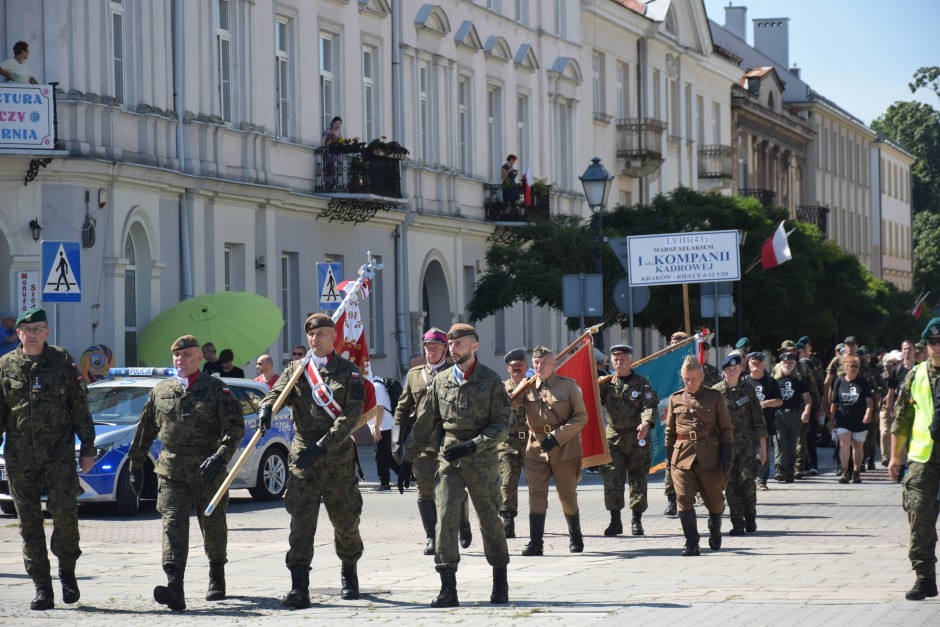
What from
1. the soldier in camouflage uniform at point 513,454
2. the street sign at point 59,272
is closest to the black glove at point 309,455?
the soldier in camouflage uniform at point 513,454

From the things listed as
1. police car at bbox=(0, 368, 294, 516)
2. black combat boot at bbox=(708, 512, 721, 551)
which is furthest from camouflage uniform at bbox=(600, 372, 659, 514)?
police car at bbox=(0, 368, 294, 516)

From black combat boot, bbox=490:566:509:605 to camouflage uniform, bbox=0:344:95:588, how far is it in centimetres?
280

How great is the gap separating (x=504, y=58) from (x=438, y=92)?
160 inches

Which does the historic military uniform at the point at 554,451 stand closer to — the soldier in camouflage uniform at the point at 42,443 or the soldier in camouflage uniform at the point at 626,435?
the soldier in camouflage uniform at the point at 626,435

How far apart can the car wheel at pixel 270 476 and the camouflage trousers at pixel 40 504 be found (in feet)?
30.5

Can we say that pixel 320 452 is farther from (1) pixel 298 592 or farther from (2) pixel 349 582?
(2) pixel 349 582

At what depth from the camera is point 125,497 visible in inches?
757

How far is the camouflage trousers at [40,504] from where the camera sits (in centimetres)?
1177

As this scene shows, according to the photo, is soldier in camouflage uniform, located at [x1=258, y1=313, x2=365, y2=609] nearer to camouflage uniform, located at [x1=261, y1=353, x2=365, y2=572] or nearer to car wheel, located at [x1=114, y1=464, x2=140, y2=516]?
camouflage uniform, located at [x1=261, y1=353, x2=365, y2=572]

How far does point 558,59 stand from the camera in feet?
148

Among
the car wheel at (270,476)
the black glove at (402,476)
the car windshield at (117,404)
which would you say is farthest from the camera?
the black glove at (402,476)

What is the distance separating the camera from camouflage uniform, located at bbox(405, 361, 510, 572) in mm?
11734

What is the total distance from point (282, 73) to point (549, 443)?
60.2 ft

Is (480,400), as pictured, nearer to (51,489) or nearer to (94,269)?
(51,489)
